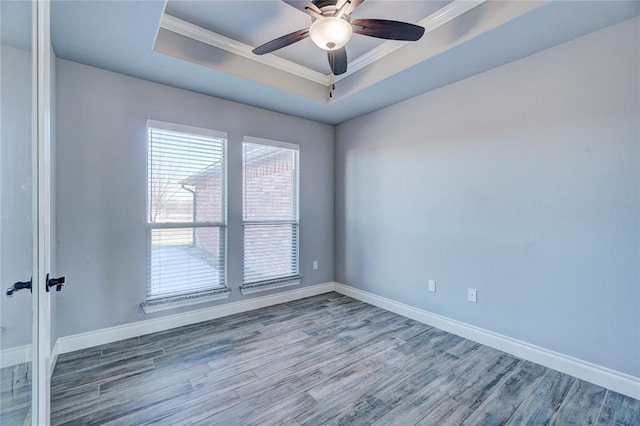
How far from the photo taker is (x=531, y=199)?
242cm

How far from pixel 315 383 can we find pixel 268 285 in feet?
5.65

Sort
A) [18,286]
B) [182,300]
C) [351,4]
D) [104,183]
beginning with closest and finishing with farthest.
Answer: [18,286] < [351,4] < [104,183] < [182,300]

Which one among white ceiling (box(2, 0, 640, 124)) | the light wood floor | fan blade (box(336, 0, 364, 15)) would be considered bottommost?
the light wood floor

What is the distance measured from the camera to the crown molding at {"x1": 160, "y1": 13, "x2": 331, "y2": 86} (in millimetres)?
2400

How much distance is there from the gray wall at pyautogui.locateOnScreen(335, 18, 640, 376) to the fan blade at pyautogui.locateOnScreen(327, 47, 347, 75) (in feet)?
4.15

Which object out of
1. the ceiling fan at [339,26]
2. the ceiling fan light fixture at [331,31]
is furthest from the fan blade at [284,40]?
the ceiling fan light fixture at [331,31]

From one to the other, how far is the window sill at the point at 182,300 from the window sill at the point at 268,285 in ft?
0.71

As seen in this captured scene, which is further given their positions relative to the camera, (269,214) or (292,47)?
(269,214)

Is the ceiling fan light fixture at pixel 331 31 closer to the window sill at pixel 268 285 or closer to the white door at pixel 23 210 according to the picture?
the white door at pixel 23 210

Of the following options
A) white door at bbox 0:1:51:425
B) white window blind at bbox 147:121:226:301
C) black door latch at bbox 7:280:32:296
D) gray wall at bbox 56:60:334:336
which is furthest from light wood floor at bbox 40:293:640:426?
black door latch at bbox 7:280:32:296

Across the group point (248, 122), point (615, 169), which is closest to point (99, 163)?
point (248, 122)

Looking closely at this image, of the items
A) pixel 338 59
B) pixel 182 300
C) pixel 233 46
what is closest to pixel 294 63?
pixel 233 46

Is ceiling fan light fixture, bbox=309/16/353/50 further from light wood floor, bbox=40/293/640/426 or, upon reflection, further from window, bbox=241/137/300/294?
light wood floor, bbox=40/293/640/426

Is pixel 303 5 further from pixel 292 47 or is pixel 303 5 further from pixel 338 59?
pixel 292 47
